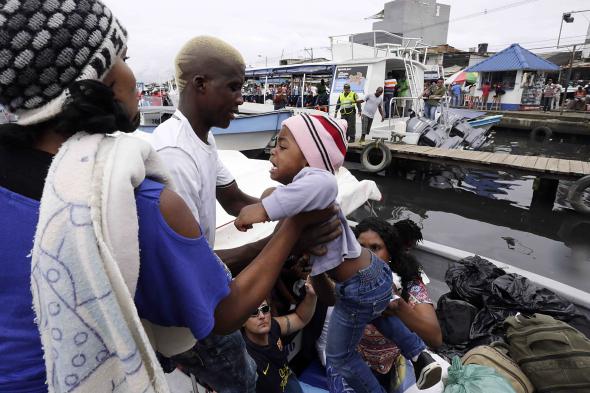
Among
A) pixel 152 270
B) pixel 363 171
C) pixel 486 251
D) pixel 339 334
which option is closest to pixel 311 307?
pixel 339 334

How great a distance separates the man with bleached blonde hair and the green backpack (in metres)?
1.94

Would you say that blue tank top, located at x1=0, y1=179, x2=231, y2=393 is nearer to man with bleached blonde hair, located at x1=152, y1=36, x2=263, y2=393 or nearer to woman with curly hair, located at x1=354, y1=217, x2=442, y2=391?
man with bleached blonde hair, located at x1=152, y1=36, x2=263, y2=393

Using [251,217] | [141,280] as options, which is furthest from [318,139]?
[141,280]

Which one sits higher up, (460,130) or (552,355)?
(460,130)

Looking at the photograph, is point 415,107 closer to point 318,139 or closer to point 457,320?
point 457,320

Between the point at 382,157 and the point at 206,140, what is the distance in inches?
415

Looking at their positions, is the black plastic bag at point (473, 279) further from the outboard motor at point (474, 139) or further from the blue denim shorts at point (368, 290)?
the outboard motor at point (474, 139)

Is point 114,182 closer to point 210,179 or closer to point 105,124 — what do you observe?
point 105,124

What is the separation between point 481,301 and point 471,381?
4.95ft

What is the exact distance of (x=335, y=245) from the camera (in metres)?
1.81

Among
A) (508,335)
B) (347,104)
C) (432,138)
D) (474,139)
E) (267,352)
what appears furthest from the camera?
(474,139)

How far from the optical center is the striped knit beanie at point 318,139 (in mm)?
1759

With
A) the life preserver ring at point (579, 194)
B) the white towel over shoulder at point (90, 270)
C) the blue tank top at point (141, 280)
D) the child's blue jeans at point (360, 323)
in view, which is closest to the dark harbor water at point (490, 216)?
the life preserver ring at point (579, 194)

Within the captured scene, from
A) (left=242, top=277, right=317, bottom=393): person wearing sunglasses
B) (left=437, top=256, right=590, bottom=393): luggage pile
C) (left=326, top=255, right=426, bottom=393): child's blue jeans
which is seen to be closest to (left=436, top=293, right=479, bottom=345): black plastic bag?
(left=437, top=256, right=590, bottom=393): luggage pile
